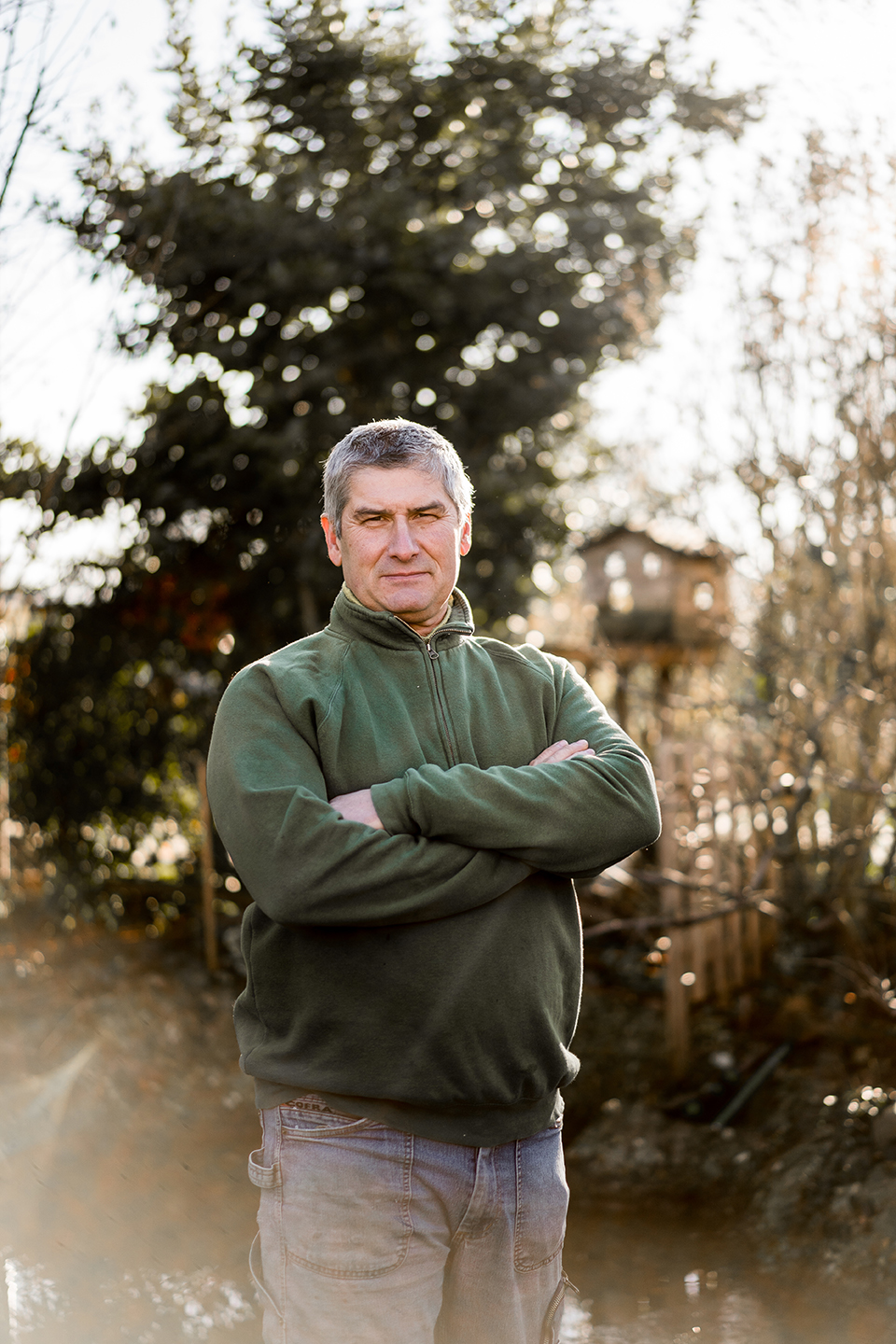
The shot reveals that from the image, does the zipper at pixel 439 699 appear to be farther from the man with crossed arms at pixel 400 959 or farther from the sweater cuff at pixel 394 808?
the sweater cuff at pixel 394 808

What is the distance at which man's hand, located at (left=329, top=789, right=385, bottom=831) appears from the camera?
1.49 m

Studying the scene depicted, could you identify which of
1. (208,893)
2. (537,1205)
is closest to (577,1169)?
(208,893)

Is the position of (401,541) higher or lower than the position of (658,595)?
higher

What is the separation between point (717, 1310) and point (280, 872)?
270 centimetres

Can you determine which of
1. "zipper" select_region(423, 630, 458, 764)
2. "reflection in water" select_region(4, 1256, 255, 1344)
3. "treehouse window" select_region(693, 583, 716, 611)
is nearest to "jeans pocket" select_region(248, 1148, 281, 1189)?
"zipper" select_region(423, 630, 458, 764)

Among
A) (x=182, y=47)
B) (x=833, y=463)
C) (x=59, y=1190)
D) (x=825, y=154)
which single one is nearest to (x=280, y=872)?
(x=59, y=1190)

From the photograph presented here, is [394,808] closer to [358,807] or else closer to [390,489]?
[358,807]

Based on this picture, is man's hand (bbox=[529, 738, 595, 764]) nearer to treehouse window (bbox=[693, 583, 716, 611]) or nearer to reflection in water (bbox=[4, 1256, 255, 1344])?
reflection in water (bbox=[4, 1256, 255, 1344])

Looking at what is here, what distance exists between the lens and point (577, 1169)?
4.16 metres

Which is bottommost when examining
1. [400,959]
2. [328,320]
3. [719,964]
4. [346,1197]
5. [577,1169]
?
[577,1169]

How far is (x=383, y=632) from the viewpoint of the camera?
1665 mm

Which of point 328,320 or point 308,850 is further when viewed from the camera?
point 328,320

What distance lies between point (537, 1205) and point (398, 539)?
3.40 ft

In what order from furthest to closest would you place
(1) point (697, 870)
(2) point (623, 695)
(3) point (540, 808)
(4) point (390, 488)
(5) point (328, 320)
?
(2) point (623, 695)
(5) point (328, 320)
(1) point (697, 870)
(4) point (390, 488)
(3) point (540, 808)
